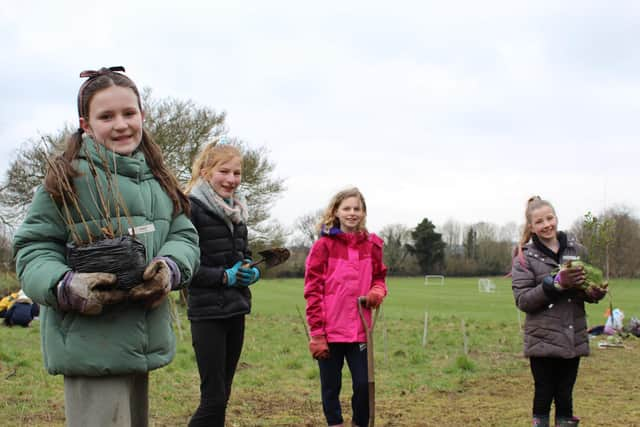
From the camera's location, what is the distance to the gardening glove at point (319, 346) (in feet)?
15.4

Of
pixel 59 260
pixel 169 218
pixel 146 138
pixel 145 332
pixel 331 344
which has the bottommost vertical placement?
pixel 331 344

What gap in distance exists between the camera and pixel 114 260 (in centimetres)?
234

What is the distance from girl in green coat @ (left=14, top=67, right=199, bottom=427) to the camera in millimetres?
2359

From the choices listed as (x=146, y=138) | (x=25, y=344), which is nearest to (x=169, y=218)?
(x=146, y=138)

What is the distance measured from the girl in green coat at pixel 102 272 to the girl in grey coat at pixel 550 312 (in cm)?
312

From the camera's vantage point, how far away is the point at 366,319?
4.76 m

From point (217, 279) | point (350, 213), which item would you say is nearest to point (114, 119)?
point (217, 279)

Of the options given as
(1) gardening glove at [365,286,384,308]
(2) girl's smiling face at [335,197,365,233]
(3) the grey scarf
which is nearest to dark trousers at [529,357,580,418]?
(1) gardening glove at [365,286,384,308]

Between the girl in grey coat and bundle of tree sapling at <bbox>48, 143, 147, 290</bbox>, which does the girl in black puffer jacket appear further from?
the girl in grey coat

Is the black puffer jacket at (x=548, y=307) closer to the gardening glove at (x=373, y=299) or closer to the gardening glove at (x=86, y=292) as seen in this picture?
the gardening glove at (x=373, y=299)

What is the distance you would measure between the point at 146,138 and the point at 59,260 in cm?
67

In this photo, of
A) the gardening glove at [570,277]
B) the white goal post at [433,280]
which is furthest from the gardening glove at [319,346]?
the white goal post at [433,280]

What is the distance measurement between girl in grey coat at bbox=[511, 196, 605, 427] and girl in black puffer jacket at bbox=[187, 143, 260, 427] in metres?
2.16

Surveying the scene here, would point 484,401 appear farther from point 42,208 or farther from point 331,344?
point 42,208
